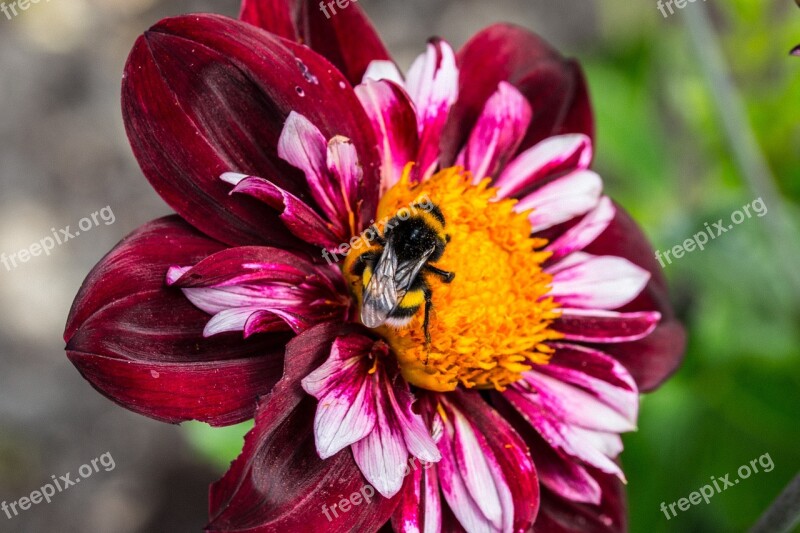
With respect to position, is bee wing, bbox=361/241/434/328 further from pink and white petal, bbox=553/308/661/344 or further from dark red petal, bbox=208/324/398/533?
pink and white petal, bbox=553/308/661/344

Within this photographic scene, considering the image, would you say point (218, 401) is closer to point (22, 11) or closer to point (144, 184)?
point (144, 184)

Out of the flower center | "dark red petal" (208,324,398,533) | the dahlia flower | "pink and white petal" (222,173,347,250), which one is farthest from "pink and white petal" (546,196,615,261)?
"dark red petal" (208,324,398,533)

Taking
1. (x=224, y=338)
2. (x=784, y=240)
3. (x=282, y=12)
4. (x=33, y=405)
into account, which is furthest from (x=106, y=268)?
(x=784, y=240)

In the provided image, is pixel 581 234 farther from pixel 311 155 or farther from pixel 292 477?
pixel 292 477

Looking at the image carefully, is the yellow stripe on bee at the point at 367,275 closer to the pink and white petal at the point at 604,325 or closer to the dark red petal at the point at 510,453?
the dark red petal at the point at 510,453

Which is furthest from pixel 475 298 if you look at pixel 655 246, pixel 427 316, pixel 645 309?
pixel 655 246

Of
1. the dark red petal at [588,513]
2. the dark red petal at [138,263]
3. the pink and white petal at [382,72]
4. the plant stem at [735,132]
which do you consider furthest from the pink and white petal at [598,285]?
the plant stem at [735,132]
